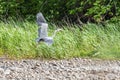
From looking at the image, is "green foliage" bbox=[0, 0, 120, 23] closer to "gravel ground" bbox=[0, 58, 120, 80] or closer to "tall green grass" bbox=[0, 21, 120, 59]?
"tall green grass" bbox=[0, 21, 120, 59]

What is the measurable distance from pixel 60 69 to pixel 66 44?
1800 millimetres

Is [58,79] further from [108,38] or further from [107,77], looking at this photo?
[108,38]

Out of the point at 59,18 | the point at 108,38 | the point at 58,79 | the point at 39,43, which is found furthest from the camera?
the point at 59,18

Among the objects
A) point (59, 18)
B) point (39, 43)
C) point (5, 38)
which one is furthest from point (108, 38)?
point (59, 18)

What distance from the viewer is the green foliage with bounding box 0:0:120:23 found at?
12336mm

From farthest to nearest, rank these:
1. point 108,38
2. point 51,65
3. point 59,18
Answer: point 59,18, point 108,38, point 51,65

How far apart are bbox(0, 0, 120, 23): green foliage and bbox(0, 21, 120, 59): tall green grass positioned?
5.78 feet

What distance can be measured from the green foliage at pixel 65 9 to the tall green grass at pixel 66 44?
176 centimetres

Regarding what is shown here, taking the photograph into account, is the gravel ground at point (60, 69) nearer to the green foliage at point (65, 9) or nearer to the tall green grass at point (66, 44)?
the tall green grass at point (66, 44)

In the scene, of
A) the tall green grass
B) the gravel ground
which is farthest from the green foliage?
the gravel ground

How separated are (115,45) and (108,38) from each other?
457mm

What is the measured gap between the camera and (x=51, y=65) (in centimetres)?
802

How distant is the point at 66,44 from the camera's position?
9.45 metres

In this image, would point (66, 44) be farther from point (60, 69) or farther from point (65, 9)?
point (65, 9)
